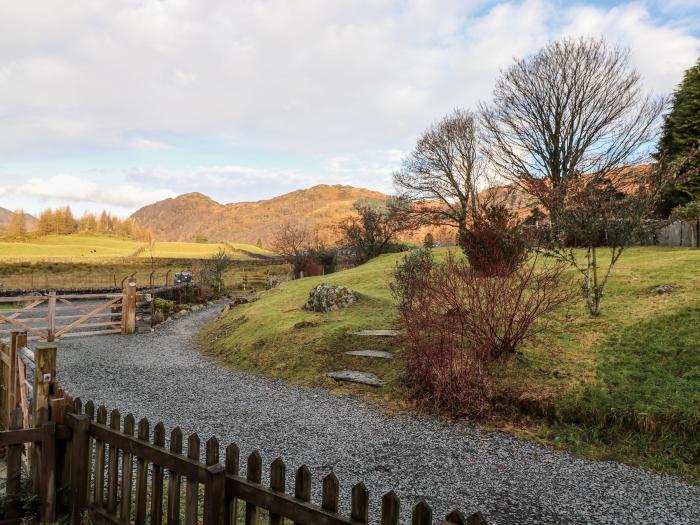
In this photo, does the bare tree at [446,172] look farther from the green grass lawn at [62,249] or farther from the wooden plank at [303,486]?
the green grass lawn at [62,249]

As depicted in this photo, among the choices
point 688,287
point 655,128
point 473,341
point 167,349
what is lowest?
point 167,349

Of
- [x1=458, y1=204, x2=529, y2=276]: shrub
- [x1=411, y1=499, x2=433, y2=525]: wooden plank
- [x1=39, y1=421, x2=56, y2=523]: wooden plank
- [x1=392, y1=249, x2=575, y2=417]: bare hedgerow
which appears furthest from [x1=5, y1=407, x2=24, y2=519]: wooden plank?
[x1=458, y1=204, x2=529, y2=276]: shrub

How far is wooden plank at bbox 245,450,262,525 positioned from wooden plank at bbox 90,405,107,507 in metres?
1.77

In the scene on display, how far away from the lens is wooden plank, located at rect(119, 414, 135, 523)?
3.78 metres

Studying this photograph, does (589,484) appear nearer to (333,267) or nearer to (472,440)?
(472,440)

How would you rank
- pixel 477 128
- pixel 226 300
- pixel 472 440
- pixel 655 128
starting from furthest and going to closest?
pixel 477 128, pixel 226 300, pixel 655 128, pixel 472 440

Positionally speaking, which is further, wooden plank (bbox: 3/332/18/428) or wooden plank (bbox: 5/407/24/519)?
wooden plank (bbox: 3/332/18/428)

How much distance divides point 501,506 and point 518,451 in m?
1.77

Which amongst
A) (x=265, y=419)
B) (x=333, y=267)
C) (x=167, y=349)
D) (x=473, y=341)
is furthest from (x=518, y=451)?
(x=333, y=267)

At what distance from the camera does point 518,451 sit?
6730 mm

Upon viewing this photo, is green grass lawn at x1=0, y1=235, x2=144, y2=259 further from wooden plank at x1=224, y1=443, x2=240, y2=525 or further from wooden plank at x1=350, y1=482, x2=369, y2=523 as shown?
wooden plank at x1=350, y1=482, x2=369, y2=523

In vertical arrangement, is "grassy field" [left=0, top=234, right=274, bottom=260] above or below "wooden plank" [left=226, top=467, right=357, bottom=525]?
above

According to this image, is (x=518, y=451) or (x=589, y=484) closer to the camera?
(x=589, y=484)

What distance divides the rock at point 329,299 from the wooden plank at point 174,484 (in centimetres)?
1258
